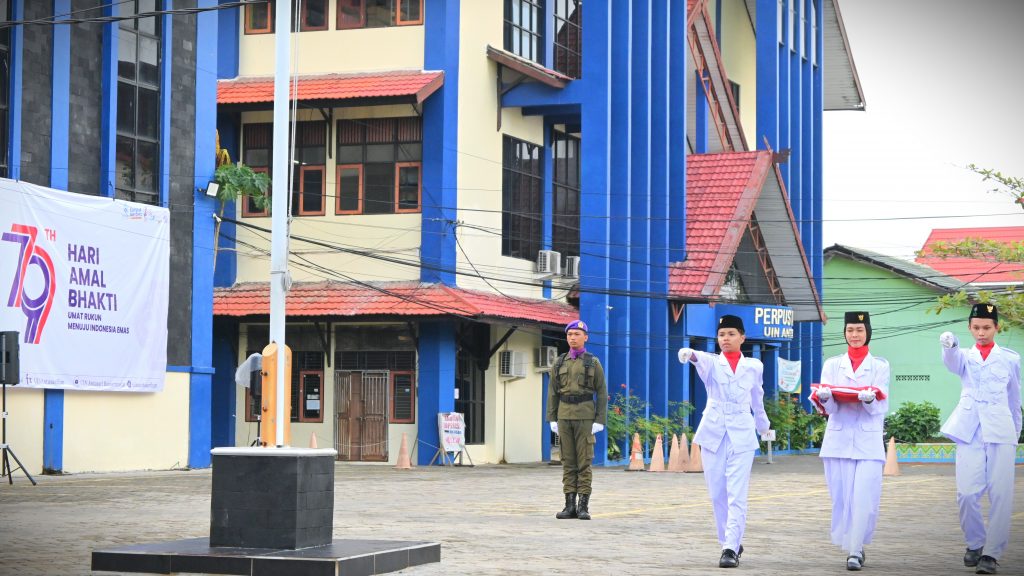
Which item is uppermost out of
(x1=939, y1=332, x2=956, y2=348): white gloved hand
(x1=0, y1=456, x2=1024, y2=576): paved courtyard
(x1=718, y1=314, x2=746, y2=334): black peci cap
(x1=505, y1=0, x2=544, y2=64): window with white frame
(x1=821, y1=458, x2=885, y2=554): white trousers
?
(x1=505, y1=0, x2=544, y2=64): window with white frame

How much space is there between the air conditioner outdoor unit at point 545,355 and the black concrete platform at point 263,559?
2908 centimetres

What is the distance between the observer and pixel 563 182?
42938mm

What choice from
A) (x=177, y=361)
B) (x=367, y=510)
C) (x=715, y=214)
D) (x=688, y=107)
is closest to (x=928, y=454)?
(x=715, y=214)

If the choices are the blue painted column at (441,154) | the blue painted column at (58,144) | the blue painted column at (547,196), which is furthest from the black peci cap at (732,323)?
the blue painted column at (547,196)

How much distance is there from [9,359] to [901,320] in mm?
40006

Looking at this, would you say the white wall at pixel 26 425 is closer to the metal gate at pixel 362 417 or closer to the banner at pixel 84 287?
the banner at pixel 84 287

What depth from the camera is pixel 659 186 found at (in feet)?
136

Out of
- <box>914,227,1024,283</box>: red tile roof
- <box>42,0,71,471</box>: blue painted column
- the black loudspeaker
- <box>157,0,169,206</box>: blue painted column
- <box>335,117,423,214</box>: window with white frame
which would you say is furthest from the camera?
<box>914,227,1024,283</box>: red tile roof

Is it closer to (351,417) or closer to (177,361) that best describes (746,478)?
(177,361)

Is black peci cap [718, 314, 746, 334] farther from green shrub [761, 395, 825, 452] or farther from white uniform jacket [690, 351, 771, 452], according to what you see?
green shrub [761, 395, 825, 452]

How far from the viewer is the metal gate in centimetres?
3756

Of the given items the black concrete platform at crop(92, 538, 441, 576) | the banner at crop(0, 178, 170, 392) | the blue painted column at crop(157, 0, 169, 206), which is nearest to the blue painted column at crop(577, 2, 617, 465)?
the blue painted column at crop(157, 0, 169, 206)

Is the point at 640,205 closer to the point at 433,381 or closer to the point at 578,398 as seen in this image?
the point at 433,381

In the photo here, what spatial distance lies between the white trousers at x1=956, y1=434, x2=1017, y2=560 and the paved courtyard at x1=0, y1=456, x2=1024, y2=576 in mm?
305
